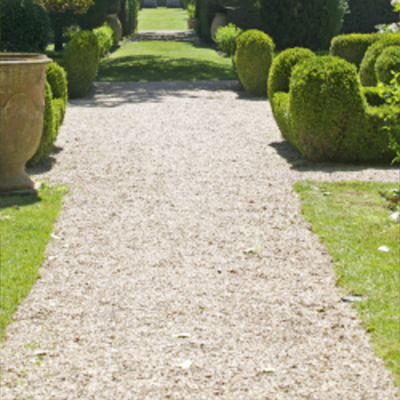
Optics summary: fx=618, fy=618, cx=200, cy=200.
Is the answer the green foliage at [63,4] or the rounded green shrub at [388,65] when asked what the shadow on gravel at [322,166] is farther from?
the green foliage at [63,4]

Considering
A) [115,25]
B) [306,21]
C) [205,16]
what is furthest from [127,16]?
[306,21]

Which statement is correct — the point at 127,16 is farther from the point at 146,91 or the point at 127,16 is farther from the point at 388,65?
the point at 388,65

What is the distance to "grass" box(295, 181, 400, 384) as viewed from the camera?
12.8ft

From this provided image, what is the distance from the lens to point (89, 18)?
2439 centimetres

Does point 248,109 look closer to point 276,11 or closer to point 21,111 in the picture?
point 21,111

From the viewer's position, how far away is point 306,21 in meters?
20.8

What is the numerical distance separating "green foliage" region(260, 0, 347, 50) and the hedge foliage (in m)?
13.0

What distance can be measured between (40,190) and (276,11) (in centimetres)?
1602

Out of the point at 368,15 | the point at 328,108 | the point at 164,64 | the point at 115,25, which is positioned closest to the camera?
the point at 328,108

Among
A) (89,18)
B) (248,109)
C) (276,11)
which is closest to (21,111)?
(248,109)

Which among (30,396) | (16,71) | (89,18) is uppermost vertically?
(16,71)

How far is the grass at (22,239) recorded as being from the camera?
436 cm

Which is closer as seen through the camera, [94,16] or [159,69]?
[159,69]

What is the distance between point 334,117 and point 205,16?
22.6 metres
